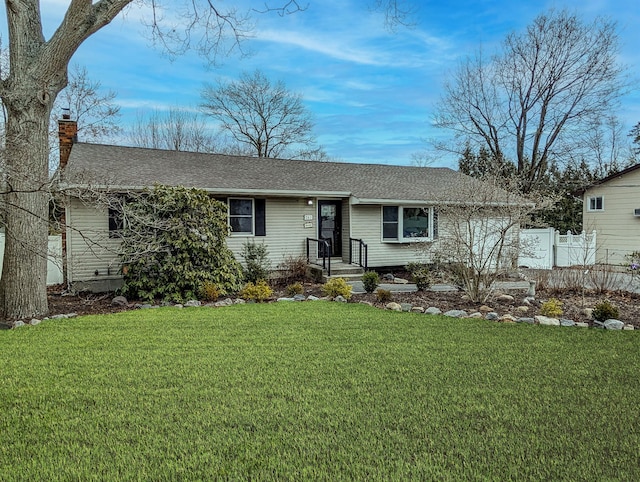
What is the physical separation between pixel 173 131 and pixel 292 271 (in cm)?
1870

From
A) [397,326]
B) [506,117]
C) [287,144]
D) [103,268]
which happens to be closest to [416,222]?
[397,326]

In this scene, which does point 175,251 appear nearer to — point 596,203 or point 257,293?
point 257,293

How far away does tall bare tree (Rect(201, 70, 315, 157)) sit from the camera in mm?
25031

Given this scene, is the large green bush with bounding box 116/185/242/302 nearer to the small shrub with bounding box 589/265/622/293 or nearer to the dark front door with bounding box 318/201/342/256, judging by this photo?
the dark front door with bounding box 318/201/342/256

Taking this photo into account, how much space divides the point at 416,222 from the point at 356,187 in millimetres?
2215

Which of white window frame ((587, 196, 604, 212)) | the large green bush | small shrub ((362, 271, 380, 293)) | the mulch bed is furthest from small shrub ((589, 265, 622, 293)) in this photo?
white window frame ((587, 196, 604, 212))

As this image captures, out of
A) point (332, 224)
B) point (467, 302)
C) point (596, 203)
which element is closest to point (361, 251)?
point (332, 224)

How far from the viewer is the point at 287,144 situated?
2614cm

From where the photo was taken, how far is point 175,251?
29.8 ft

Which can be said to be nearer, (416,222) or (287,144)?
(416,222)

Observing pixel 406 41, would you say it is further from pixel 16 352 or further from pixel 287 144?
pixel 287 144

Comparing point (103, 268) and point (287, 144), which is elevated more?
point (287, 144)

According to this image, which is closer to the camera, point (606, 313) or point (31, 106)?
point (606, 313)

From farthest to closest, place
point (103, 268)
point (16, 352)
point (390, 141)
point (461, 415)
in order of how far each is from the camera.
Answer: point (390, 141) → point (103, 268) → point (16, 352) → point (461, 415)
